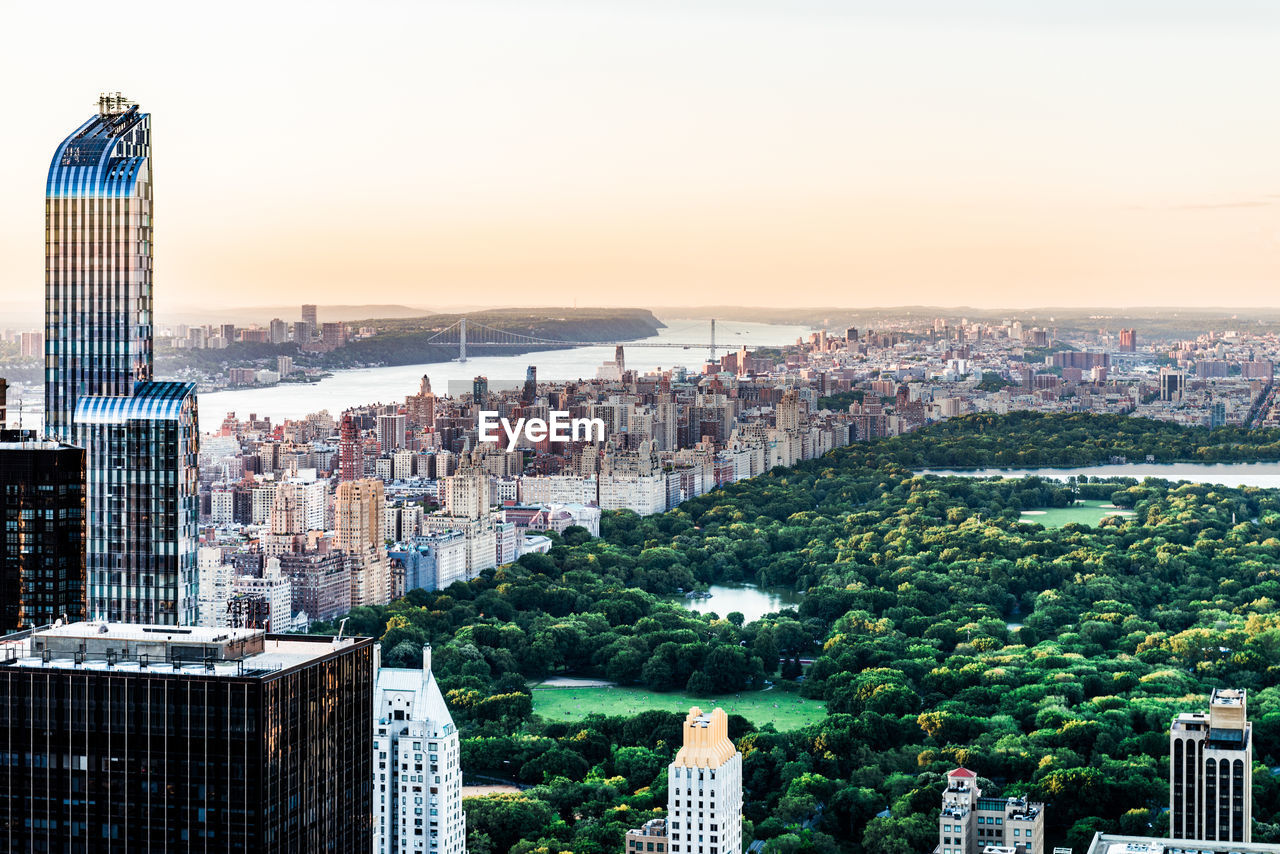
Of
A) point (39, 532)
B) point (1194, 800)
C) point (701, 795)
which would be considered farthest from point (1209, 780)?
point (39, 532)

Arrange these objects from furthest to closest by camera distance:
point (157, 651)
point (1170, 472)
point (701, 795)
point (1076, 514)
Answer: point (1170, 472), point (1076, 514), point (701, 795), point (157, 651)

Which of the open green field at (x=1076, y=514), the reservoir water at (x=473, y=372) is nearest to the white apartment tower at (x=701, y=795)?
the reservoir water at (x=473, y=372)

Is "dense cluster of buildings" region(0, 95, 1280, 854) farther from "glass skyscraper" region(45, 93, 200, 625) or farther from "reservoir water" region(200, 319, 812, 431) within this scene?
"reservoir water" region(200, 319, 812, 431)

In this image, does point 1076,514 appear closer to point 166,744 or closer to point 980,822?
point 980,822

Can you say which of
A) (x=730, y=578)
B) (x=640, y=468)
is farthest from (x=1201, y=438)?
(x=730, y=578)

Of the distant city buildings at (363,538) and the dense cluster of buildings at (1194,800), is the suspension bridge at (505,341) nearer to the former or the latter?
the distant city buildings at (363,538)

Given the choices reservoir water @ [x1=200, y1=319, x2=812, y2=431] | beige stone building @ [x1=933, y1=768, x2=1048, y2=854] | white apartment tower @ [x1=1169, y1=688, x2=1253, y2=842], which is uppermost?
reservoir water @ [x1=200, y1=319, x2=812, y2=431]

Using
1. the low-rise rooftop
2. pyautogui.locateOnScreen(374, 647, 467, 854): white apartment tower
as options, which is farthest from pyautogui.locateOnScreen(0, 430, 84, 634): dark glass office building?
the low-rise rooftop
